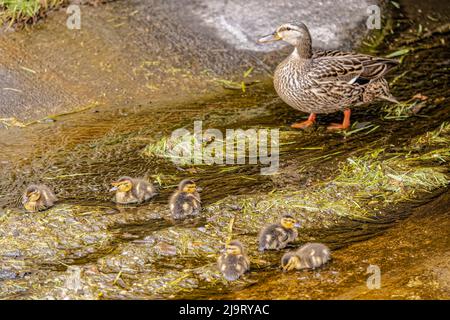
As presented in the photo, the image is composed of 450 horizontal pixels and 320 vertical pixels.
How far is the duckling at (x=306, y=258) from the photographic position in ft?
16.2

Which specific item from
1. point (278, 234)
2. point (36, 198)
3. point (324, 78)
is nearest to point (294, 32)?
point (324, 78)

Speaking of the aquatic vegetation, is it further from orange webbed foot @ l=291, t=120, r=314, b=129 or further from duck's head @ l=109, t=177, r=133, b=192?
duck's head @ l=109, t=177, r=133, b=192

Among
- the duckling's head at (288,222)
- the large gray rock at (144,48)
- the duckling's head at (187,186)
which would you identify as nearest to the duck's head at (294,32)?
the large gray rock at (144,48)

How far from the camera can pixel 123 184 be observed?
19.0 ft

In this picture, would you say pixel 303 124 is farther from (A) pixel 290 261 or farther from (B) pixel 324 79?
(A) pixel 290 261

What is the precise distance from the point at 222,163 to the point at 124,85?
5.85 feet

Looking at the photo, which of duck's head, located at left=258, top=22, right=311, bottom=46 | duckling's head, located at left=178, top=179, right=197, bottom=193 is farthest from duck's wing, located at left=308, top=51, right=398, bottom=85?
duckling's head, located at left=178, top=179, right=197, bottom=193

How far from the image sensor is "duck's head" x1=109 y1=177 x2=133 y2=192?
5801 mm

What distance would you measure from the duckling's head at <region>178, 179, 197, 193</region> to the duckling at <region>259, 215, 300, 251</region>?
64 centimetres

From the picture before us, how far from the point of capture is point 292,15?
29.1ft

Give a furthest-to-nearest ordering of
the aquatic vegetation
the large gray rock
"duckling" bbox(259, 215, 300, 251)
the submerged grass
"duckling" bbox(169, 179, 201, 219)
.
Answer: the aquatic vegetation → the large gray rock → the submerged grass → "duckling" bbox(169, 179, 201, 219) → "duckling" bbox(259, 215, 300, 251)

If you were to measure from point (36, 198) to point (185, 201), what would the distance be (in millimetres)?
1020

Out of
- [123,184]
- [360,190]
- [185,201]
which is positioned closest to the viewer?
[185,201]

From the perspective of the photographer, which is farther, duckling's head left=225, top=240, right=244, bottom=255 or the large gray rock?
the large gray rock
